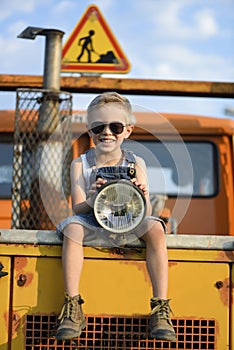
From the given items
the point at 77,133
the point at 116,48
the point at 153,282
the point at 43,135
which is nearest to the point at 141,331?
the point at 153,282

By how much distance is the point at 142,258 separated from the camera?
3.90 meters

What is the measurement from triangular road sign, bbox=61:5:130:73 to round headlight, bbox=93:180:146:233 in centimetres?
330

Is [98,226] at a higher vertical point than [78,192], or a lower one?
lower

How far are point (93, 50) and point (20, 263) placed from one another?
3372 mm

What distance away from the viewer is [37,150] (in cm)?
677

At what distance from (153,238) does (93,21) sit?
3.62 m

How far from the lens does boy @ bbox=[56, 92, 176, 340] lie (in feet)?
12.2

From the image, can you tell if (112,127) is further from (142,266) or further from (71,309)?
(71,309)

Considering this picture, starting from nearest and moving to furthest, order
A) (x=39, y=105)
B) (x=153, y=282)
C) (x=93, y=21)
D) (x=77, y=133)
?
(x=153, y=282) → (x=39, y=105) → (x=93, y=21) → (x=77, y=133)

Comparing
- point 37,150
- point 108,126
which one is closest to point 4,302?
point 108,126

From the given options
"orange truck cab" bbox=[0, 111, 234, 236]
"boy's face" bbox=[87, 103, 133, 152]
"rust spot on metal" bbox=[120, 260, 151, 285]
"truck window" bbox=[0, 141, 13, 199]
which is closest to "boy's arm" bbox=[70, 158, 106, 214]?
"boy's face" bbox=[87, 103, 133, 152]

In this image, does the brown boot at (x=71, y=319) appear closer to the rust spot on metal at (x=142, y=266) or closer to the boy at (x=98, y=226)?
the boy at (x=98, y=226)

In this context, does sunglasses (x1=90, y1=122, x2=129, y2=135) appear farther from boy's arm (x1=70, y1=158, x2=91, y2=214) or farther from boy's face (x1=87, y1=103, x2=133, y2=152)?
boy's arm (x1=70, y1=158, x2=91, y2=214)

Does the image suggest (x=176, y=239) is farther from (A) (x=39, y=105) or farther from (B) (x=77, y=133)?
(B) (x=77, y=133)
